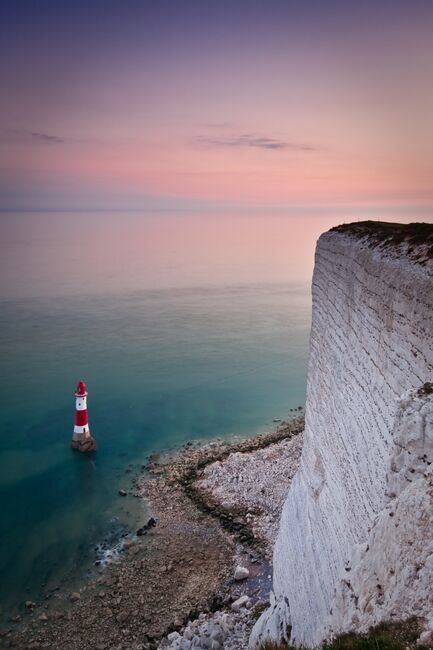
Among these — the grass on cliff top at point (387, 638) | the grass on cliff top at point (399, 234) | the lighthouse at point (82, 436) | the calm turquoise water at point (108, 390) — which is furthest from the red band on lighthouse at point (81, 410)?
the grass on cliff top at point (387, 638)

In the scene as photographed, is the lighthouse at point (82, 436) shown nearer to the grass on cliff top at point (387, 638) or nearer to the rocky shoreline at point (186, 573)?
the rocky shoreline at point (186, 573)

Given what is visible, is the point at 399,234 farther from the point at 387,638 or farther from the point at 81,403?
the point at 81,403

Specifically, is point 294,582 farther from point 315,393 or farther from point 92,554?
point 92,554

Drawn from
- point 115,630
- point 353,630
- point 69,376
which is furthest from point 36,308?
point 353,630

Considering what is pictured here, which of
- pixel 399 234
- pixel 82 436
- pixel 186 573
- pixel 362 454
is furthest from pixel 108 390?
pixel 399 234

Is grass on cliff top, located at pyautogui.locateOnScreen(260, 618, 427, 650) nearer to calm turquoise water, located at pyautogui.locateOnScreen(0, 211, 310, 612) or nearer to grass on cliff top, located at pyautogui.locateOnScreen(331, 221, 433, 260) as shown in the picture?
grass on cliff top, located at pyautogui.locateOnScreen(331, 221, 433, 260)

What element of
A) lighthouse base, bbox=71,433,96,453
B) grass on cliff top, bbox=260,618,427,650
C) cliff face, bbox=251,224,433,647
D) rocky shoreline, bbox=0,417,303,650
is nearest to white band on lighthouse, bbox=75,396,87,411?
lighthouse base, bbox=71,433,96,453

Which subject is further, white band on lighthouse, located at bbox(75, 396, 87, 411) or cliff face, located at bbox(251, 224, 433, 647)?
white band on lighthouse, located at bbox(75, 396, 87, 411)
